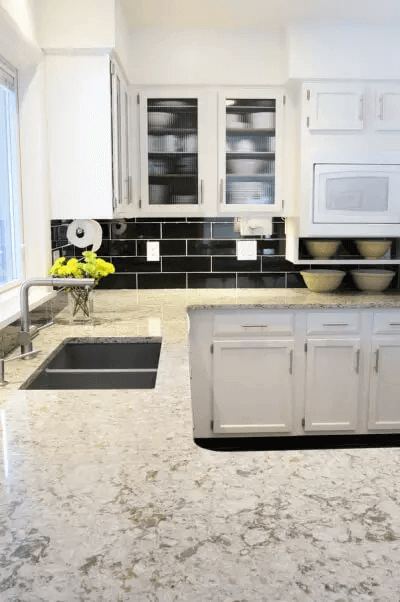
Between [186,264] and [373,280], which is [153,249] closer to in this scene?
[186,264]

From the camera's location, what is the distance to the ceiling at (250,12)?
3.31 metres

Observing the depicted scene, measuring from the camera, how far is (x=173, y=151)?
12.7 ft

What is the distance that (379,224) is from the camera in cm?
375

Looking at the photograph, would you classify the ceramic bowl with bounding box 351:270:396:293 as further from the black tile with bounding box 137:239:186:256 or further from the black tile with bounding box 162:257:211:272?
the black tile with bounding box 137:239:186:256

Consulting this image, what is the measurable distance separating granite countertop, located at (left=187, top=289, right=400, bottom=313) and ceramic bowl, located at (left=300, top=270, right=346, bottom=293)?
0.05m

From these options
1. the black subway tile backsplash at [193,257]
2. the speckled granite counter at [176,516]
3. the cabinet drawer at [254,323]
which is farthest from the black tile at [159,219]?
the speckled granite counter at [176,516]

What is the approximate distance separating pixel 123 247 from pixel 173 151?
718mm

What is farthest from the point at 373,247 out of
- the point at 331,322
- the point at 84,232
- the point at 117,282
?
the point at 84,232

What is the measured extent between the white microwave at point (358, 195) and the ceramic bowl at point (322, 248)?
0.22m

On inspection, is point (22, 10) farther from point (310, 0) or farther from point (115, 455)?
point (115, 455)

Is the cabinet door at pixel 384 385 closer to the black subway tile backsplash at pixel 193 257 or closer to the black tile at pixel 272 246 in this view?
the black subway tile backsplash at pixel 193 257

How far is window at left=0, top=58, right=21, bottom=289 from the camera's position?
293 centimetres

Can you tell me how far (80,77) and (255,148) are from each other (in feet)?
4.06

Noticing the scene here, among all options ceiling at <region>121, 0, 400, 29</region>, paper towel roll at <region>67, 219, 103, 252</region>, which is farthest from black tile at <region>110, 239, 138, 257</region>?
ceiling at <region>121, 0, 400, 29</region>
